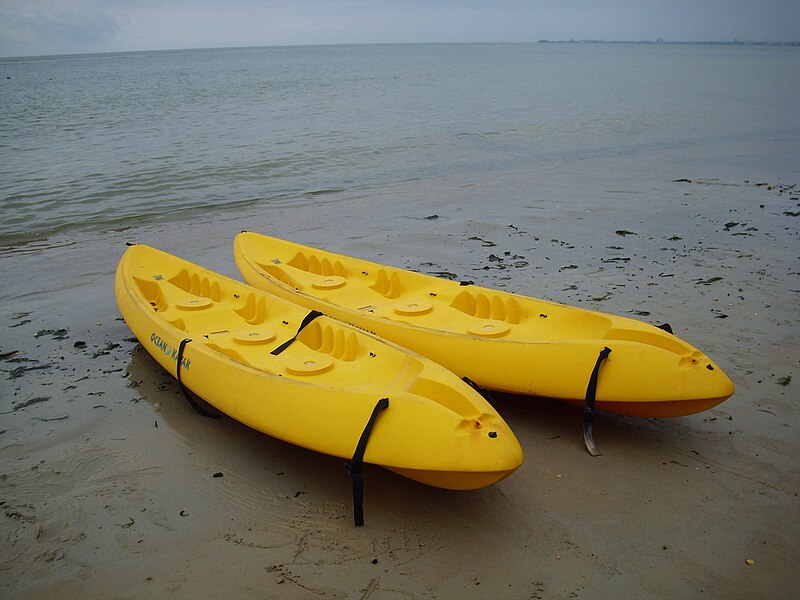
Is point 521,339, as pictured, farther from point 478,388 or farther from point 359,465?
point 359,465

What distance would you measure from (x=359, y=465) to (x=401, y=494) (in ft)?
1.35

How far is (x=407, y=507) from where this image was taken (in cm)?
336

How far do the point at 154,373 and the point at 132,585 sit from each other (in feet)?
7.51

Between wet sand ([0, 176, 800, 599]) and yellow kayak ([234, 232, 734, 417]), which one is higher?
yellow kayak ([234, 232, 734, 417])

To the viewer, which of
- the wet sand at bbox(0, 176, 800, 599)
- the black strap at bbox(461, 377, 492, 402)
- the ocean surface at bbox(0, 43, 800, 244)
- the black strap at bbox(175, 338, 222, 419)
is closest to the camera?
the wet sand at bbox(0, 176, 800, 599)

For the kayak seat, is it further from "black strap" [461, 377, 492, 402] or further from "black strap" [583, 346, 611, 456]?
"black strap" [583, 346, 611, 456]

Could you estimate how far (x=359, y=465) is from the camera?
3.18 metres

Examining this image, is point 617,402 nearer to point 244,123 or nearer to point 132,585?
point 132,585

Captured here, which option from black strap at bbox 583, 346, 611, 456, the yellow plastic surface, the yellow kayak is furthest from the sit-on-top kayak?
black strap at bbox 583, 346, 611, 456

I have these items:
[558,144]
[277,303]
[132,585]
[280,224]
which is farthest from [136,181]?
[132,585]

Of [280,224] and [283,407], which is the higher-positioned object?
[283,407]

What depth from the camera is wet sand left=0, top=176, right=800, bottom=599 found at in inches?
114

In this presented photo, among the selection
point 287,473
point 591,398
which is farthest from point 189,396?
point 591,398

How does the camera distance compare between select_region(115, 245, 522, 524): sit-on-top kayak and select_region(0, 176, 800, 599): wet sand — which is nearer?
select_region(0, 176, 800, 599): wet sand
